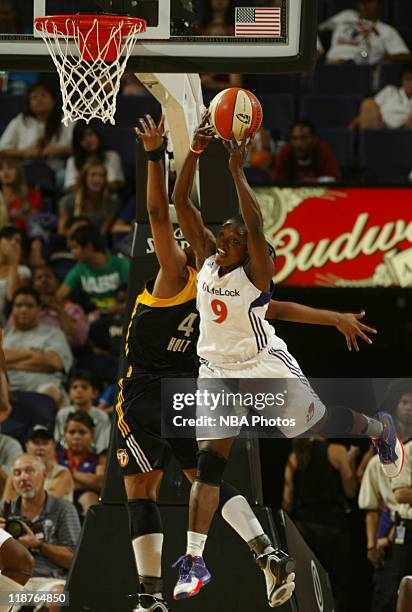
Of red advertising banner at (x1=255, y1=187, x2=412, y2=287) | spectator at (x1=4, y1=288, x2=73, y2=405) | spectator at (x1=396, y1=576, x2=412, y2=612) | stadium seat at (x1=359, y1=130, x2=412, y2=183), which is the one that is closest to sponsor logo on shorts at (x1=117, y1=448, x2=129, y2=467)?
spectator at (x1=396, y1=576, x2=412, y2=612)

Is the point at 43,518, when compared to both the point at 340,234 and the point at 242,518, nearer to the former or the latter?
the point at 242,518

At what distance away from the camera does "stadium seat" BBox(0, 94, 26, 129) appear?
1266 centimetres

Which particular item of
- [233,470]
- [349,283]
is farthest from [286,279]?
[233,470]

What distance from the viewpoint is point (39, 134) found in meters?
12.4

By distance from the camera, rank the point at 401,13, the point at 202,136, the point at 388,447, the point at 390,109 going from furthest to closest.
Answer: the point at 401,13 < the point at 390,109 < the point at 388,447 < the point at 202,136

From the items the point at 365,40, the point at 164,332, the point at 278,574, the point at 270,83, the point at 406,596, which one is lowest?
the point at 406,596

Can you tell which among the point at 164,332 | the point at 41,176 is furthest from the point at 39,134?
the point at 164,332

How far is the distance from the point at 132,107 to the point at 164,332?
20.0 ft

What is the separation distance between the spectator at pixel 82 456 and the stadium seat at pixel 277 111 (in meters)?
4.24

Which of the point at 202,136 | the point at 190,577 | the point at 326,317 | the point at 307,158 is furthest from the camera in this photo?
the point at 307,158

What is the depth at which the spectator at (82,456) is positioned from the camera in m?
9.52

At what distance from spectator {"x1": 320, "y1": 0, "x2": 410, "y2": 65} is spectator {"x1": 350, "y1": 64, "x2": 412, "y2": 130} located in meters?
0.78

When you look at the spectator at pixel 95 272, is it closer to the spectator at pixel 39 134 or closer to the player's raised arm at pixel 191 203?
the spectator at pixel 39 134

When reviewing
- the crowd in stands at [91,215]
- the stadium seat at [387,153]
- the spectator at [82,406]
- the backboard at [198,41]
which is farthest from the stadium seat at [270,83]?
the backboard at [198,41]
